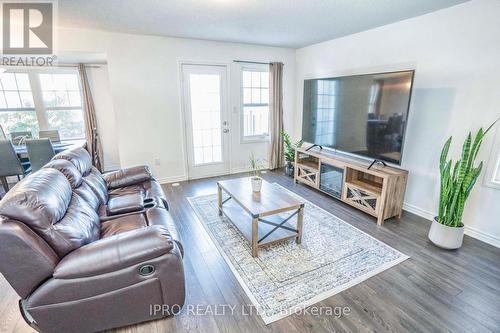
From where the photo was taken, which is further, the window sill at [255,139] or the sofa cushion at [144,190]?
the window sill at [255,139]

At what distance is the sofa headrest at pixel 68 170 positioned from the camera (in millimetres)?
2121

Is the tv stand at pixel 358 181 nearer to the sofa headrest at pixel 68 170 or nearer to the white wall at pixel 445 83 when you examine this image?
the white wall at pixel 445 83

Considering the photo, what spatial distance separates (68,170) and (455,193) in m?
3.58

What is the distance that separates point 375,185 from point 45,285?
3.38 m

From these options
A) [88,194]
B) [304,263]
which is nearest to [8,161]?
[88,194]

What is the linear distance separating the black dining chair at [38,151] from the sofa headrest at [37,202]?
7.07ft

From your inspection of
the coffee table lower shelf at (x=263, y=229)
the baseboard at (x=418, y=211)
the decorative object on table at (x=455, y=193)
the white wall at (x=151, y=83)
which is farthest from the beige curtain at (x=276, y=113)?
the decorative object on table at (x=455, y=193)

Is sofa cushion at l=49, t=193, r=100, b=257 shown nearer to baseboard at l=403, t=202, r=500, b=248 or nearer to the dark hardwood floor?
the dark hardwood floor

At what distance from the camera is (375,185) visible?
10.6ft

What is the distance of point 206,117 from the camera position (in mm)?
4504

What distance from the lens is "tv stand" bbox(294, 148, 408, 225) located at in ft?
9.49

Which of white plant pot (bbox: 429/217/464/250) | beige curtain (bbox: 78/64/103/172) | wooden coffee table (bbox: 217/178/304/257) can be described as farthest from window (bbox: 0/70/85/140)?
white plant pot (bbox: 429/217/464/250)

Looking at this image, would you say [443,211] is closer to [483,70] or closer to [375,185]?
[375,185]

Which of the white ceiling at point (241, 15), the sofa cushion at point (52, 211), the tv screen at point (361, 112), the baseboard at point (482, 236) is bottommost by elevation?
the baseboard at point (482, 236)
